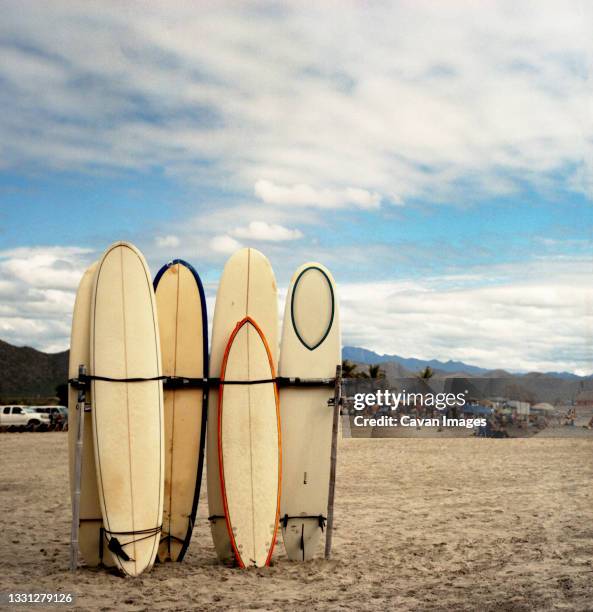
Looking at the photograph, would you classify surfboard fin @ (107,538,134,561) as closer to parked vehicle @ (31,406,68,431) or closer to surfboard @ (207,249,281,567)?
surfboard @ (207,249,281,567)

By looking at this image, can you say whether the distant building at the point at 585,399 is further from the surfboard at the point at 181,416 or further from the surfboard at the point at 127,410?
the surfboard at the point at 127,410

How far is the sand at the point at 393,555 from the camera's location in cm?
559

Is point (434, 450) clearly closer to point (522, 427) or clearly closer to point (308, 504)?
point (522, 427)

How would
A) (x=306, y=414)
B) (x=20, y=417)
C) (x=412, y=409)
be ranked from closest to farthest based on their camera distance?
(x=306, y=414)
(x=412, y=409)
(x=20, y=417)

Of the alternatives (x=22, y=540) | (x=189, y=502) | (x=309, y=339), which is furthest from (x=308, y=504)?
(x=22, y=540)

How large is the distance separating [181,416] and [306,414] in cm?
110

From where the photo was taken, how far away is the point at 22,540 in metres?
7.71

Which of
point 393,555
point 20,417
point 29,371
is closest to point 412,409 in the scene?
point 20,417

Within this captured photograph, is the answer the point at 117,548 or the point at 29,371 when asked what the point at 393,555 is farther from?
the point at 29,371

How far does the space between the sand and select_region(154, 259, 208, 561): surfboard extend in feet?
1.13

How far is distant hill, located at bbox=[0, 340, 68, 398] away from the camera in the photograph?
92188 millimetres

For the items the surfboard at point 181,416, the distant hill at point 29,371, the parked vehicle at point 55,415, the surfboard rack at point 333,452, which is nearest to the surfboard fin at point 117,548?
the surfboard at point 181,416

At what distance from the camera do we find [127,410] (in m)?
6.21

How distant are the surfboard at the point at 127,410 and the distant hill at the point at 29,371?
87659mm
